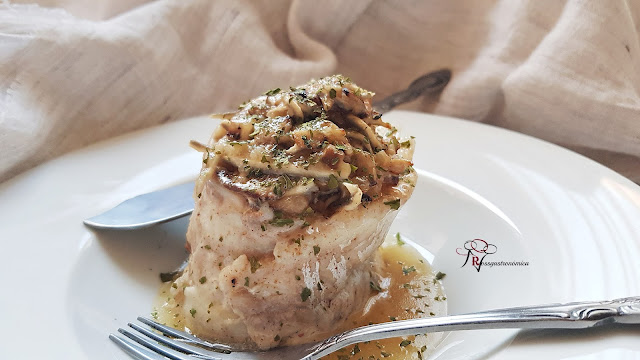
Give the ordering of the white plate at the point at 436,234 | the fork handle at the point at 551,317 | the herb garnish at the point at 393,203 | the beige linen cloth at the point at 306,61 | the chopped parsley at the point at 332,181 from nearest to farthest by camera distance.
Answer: the fork handle at the point at 551,317 → the white plate at the point at 436,234 → the chopped parsley at the point at 332,181 → the herb garnish at the point at 393,203 → the beige linen cloth at the point at 306,61

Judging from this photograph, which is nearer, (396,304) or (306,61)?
(396,304)

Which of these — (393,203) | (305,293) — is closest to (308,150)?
(393,203)

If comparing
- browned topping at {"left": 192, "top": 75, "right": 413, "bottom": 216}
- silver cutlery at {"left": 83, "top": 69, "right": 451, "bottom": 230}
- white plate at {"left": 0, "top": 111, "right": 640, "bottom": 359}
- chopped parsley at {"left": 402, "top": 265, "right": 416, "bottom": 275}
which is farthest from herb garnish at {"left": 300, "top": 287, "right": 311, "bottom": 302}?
silver cutlery at {"left": 83, "top": 69, "right": 451, "bottom": 230}

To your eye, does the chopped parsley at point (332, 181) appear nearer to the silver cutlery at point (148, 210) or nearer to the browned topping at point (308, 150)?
the browned topping at point (308, 150)

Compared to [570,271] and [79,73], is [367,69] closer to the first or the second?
[79,73]

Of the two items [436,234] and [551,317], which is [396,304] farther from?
[551,317]

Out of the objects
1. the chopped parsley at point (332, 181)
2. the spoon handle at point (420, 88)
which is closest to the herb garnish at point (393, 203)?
the chopped parsley at point (332, 181)
